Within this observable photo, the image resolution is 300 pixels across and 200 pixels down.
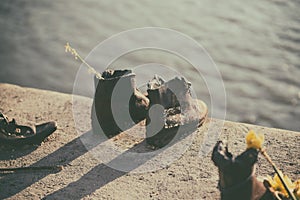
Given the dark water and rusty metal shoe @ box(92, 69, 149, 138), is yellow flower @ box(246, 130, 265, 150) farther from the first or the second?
the dark water

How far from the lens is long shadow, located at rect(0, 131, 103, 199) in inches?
129

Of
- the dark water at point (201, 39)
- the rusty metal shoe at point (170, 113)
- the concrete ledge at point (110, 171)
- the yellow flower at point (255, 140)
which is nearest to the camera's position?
the yellow flower at point (255, 140)

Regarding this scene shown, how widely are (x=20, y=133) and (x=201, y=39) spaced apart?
240 cm

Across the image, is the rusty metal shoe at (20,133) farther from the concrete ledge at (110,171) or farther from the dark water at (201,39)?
the dark water at (201,39)

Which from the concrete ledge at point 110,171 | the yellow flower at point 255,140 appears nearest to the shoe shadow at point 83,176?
the concrete ledge at point 110,171

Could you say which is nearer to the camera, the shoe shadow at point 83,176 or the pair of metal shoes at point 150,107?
the shoe shadow at point 83,176

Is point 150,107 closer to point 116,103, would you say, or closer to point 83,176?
point 116,103

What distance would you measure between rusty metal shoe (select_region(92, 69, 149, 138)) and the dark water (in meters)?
1.04

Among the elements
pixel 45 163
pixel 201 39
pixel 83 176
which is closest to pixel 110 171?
pixel 83 176

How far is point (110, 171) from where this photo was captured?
341 cm

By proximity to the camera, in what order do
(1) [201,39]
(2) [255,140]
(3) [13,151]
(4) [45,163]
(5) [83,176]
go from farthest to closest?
1. (1) [201,39]
2. (3) [13,151]
3. (4) [45,163]
4. (5) [83,176]
5. (2) [255,140]

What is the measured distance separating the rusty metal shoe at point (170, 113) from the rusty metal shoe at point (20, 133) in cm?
67

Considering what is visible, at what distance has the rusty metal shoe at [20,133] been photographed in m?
3.62

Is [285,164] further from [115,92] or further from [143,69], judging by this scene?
[143,69]
